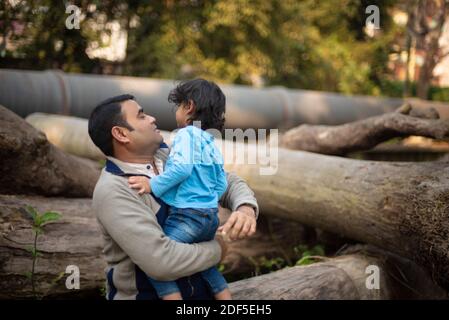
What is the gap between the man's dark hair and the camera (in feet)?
6.52

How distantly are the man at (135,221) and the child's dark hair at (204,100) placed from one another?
17cm

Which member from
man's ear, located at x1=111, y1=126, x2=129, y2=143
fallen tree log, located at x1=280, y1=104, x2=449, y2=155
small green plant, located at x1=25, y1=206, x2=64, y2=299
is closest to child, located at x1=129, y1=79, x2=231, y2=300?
man's ear, located at x1=111, y1=126, x2=129, y2=143

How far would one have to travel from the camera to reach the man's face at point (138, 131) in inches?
78.9

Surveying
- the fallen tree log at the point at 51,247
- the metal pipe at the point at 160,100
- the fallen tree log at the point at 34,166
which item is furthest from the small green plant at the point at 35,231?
the metal pipe at the point at 160,100

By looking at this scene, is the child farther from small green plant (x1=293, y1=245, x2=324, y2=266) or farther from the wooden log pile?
small green plant (x1=293, y1=245, x2=324, y2=266)

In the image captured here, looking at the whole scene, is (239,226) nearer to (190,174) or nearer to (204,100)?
(190,174)

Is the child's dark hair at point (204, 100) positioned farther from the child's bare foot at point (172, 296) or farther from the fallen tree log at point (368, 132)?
the fallen tree log at point (368, 132)

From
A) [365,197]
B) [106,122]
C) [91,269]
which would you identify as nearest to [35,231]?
[91,269]

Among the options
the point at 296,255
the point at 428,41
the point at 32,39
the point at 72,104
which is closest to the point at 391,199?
the point at 296,255

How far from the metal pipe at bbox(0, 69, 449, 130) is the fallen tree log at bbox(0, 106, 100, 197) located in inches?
94.1

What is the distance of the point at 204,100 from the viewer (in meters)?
2.08

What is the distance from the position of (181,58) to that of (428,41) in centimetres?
454

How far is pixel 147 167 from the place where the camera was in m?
2.07
